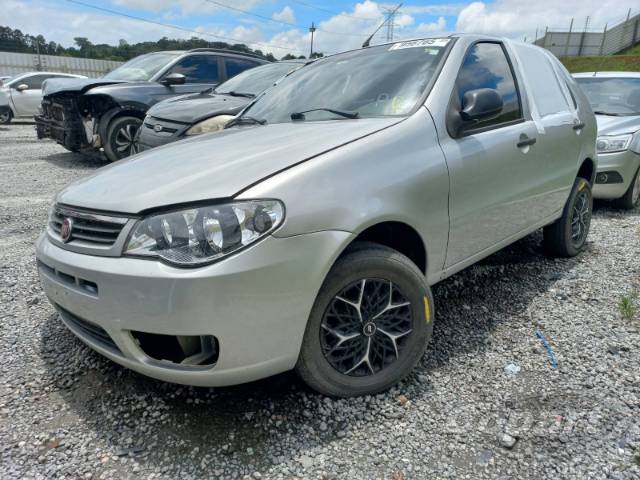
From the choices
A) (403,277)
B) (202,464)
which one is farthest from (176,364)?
(403,277)

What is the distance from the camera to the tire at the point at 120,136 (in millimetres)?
7345

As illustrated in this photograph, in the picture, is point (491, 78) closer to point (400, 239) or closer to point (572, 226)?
point (400, 239)

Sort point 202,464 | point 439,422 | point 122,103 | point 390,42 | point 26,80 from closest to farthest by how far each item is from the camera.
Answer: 1. point 202,464
2. point 439,422
3. point 390,42
4. point 122,103
5. point 26,80

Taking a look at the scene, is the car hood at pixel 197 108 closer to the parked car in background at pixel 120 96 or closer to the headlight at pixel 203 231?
the parked car in background at pixel 120 96

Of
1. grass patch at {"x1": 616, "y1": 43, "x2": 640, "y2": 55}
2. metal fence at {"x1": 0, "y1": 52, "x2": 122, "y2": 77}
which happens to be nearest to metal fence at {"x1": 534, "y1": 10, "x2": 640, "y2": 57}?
grass patch at {"x1": 616, "y1": 43, "x2": 640, "y2": 55}

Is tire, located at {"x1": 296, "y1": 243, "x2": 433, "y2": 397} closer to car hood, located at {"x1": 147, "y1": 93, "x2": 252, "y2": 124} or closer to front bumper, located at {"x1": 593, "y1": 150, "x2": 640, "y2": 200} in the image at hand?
car hood, located at {"x1": 147, "y1": 93, "x2": 252, "y2": 124}

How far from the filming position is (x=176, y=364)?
1850 millimetres

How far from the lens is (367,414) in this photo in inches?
83.7

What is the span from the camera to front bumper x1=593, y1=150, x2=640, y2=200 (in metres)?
5.49

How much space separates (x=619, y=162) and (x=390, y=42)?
3.81m

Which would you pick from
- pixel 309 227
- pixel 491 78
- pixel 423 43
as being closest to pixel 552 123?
pixel 491 78

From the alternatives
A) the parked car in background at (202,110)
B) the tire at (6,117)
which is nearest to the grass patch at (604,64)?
Answer: the parked car in background at (202,110)

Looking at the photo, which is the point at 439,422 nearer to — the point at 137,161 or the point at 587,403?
the point at 587,403

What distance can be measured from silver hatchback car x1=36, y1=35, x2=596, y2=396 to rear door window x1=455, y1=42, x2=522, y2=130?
14 mm
